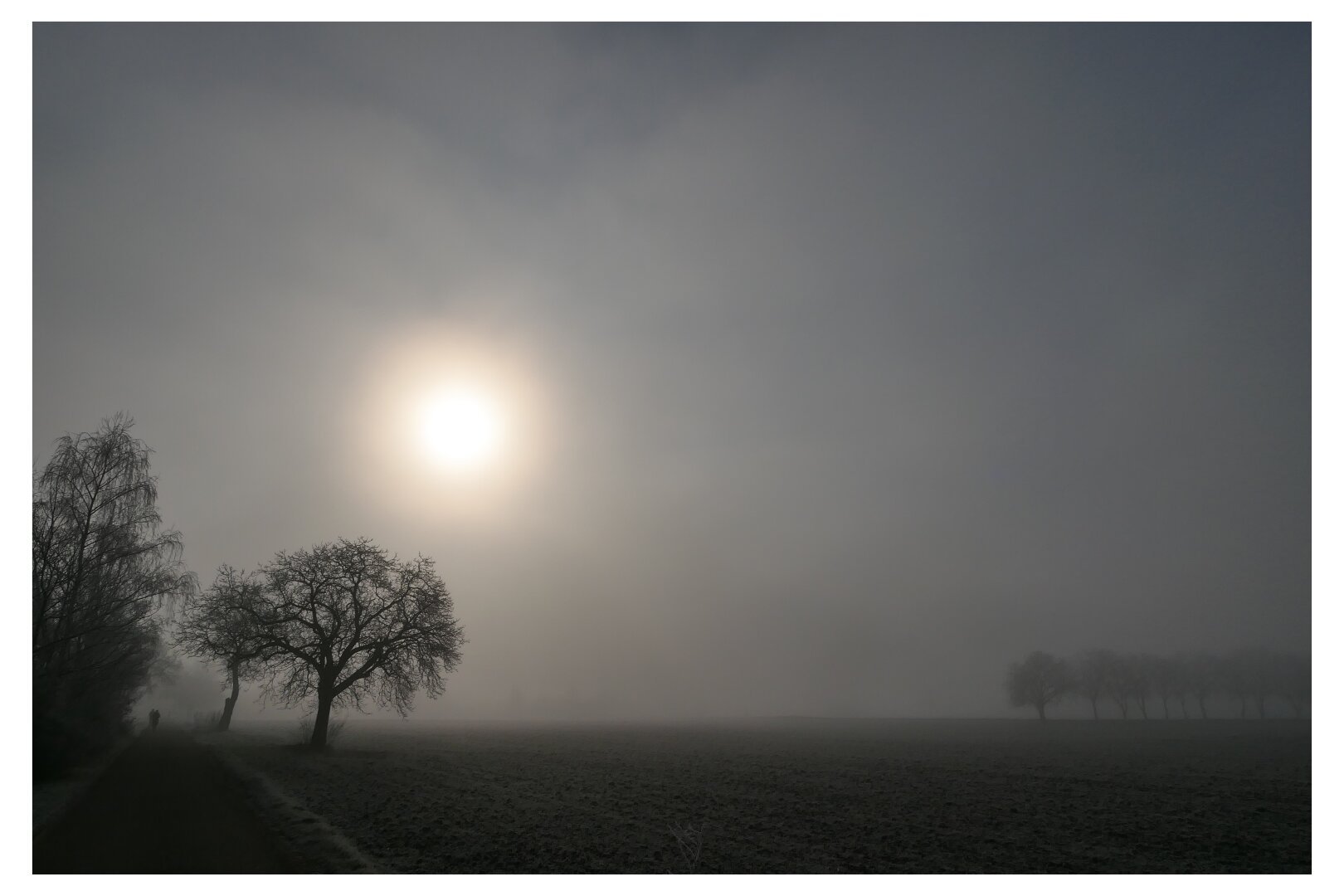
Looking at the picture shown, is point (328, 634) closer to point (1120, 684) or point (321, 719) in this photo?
point (321, 719)

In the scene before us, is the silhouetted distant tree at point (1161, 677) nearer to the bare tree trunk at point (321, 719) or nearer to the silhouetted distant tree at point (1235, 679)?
the silhouetted distant tree at point (1235, 679)

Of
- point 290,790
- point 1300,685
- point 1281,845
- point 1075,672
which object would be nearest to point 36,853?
point 290,790

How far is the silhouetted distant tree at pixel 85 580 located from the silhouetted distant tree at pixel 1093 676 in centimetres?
13127

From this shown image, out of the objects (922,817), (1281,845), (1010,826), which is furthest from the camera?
(922,817)

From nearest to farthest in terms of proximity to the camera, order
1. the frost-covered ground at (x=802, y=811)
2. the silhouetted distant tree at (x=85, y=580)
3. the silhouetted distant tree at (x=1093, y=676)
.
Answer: the frost-covered ground at (x=802, y=811), the silhouetted distant tree at (x=85, y=580), the silhouetted distant tree at (x=1093, y=676)

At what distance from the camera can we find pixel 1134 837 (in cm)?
1623

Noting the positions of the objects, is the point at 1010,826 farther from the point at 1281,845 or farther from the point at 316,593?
the point at 316,593

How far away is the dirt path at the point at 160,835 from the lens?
41.2 ft

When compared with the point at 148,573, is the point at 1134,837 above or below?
below

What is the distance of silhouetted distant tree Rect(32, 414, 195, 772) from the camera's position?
2273 centimetres

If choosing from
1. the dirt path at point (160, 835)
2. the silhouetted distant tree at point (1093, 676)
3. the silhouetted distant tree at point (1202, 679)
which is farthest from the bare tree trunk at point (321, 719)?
the silhouetted distant tree at point (1202, 679)

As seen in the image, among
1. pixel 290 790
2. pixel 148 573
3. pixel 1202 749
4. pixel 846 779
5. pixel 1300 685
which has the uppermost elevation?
pixel 148 573

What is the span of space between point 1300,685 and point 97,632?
17028cm

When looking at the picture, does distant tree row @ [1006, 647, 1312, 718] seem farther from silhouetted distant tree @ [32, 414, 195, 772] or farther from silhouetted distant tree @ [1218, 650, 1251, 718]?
silhouetted distant tree @ [32, 414, 195, 772]
